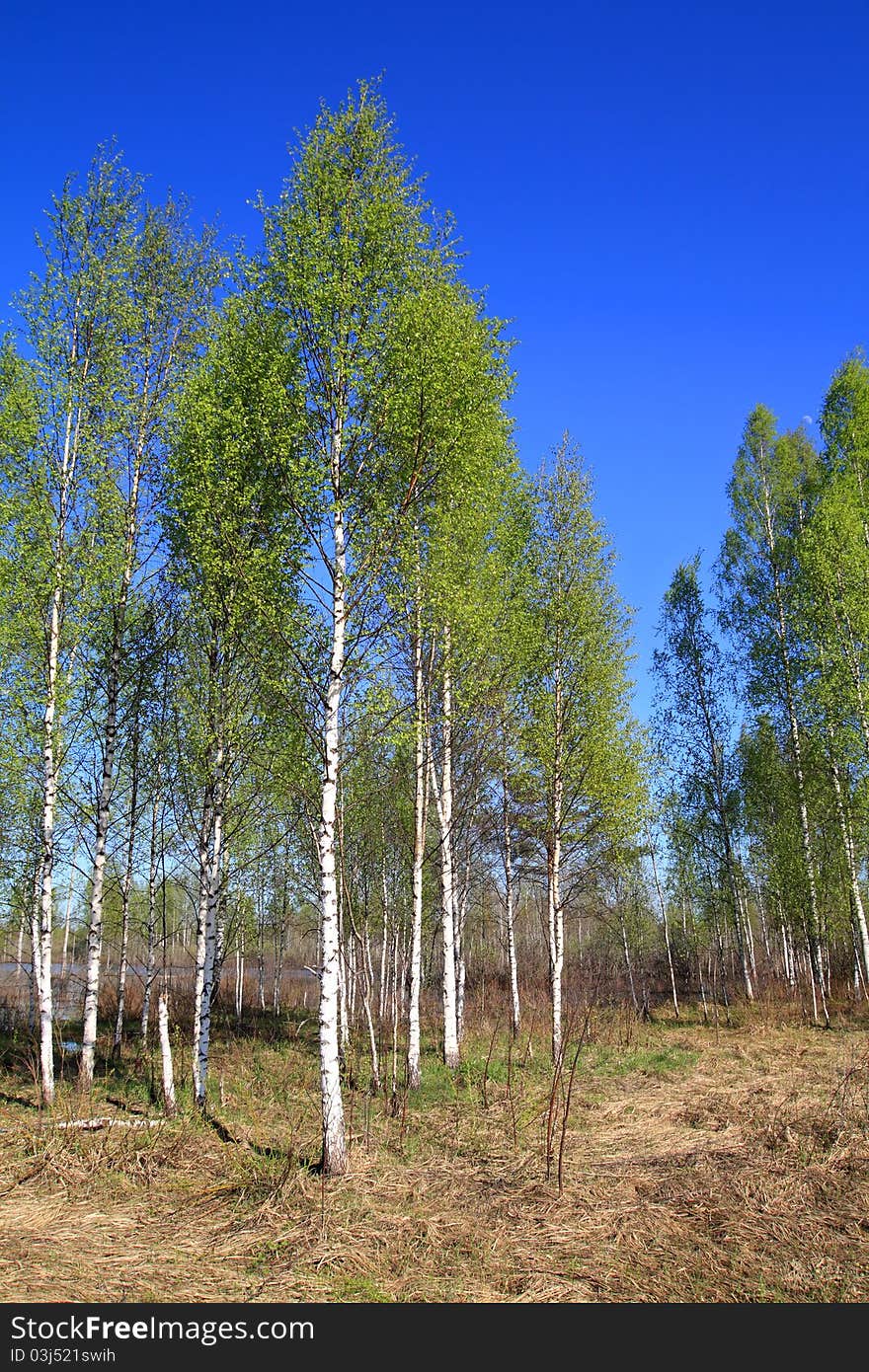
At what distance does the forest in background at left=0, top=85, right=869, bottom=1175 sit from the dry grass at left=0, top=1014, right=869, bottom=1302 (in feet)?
3.73

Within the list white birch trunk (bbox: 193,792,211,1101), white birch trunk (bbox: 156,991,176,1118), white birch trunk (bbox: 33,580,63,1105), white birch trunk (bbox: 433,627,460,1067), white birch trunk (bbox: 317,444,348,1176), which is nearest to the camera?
white birch trunk (bbox: 317,444,348,1176)

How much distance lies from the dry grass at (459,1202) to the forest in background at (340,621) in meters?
1.14

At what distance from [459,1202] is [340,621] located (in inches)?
247

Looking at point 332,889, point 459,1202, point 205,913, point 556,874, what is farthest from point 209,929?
point 556,874

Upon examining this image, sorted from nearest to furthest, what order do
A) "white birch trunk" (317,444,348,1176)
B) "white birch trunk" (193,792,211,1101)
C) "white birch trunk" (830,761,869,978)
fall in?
1. "white birch trunk" (317,444,348,1176)
2. "white birch trunk" (193,792,211,1101)
3. "white birch trunk" (830,761,869,978)

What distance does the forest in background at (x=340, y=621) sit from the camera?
9.72 metres

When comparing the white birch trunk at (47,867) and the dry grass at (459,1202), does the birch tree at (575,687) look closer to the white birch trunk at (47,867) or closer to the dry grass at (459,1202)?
the dry grass at (459,1202)

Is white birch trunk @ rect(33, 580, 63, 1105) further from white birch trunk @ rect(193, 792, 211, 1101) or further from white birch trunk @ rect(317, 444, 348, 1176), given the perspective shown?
white birch trunk @ rect(317, 444, 348, 1176)

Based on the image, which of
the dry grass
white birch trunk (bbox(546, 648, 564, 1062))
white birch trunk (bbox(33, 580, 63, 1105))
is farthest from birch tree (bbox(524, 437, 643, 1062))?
white birch trunk (bbox(33, 580, 63, 1105))

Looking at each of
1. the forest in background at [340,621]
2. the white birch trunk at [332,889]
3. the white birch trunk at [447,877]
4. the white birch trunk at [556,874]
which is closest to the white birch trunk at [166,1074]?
the forest in background at [340,621]

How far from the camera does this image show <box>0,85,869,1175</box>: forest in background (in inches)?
383

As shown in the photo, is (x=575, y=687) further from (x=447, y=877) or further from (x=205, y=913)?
(x=205, y=913)

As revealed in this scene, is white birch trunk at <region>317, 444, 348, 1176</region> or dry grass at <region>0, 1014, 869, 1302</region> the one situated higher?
white birch trunk at <region>317, 444, 348, 1176</region>
